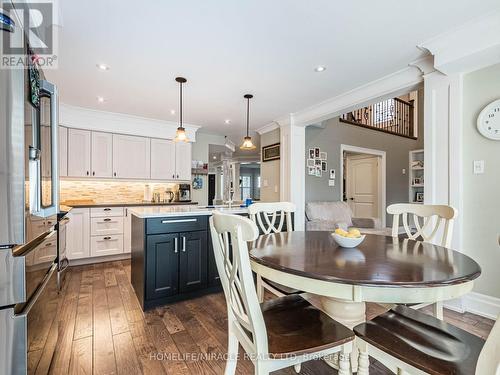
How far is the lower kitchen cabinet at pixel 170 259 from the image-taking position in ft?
7.71

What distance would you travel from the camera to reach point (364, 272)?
105cm

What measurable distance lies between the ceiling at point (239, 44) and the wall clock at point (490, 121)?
77 centimetres

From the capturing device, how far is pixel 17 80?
0.98 m

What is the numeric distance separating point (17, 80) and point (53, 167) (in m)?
0.60

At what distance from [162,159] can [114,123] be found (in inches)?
39.2

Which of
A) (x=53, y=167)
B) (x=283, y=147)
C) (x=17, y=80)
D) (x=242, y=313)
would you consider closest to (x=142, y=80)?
(x=53, y=167)

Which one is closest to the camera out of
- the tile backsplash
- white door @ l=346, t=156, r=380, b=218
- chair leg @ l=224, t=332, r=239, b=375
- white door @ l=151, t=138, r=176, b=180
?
chair leg @ l=224, t=332, r=239, b=375

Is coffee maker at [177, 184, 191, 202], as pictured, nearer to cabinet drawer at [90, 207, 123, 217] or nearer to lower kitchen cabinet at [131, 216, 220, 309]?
cabinet drawer at [90, 207, 123, 217]

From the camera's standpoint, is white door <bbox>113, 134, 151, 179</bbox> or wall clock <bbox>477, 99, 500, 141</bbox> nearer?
wall clock <bbox>477, 99, 500, 141</bbox>

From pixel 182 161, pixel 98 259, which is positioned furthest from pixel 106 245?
pixel 182 161

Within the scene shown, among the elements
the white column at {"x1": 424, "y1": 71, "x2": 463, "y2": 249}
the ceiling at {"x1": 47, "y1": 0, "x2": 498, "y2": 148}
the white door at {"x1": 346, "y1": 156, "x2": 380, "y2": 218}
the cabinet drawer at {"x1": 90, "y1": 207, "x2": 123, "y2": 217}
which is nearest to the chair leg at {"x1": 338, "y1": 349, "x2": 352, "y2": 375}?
the white column at {"x1": 424, "y1": 71, "x2": 463, "y2": 249}

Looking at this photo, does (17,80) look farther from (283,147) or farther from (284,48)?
(283,147)

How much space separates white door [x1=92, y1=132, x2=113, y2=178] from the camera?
13.6ft

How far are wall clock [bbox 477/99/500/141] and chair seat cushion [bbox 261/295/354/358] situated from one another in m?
2.20
